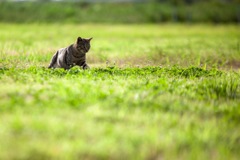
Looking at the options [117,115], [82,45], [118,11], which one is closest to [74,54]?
[82,45]

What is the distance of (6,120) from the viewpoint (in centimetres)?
768

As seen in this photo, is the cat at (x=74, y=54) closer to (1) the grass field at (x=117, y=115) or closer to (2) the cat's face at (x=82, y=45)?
(2) the cat's face at (x=82, y=45)

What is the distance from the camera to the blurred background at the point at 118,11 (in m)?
48.3

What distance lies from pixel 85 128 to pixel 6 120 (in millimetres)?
1379

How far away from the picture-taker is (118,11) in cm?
5225

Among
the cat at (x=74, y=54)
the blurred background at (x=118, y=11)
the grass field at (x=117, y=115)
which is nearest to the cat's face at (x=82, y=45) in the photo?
the cat at (x=74, y=54)

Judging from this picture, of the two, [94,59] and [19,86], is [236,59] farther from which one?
[19,86]

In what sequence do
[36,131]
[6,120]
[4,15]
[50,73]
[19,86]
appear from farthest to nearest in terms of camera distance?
[4,15] → [50,73] → [19,86] → [6,120] → [36,131]

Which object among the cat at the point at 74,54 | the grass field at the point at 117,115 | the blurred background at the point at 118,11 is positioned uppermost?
the blurred background at the point at 118,11

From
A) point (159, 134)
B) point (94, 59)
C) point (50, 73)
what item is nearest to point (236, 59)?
point (94, 59)

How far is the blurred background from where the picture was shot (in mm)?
48306

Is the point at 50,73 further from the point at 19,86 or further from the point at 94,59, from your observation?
the point at 94,59

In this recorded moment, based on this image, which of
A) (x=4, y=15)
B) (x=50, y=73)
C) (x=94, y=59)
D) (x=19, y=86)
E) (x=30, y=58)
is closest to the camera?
(x=19, y=86)

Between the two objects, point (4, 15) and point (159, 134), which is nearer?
point (159, 134)
